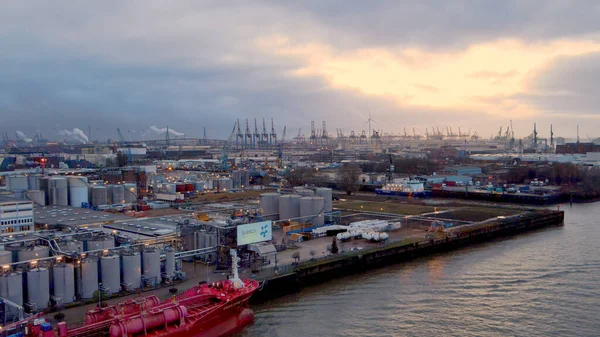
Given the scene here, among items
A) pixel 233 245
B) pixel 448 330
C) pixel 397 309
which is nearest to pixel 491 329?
pixel 448 330

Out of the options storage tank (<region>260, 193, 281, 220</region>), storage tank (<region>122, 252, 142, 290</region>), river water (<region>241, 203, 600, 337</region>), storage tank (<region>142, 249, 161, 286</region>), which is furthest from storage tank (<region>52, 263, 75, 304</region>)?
storage tank (<region>260, 193, 281, 220</region>)

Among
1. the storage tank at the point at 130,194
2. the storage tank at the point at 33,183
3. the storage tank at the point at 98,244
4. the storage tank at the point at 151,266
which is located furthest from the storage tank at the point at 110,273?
the storage tank at the point at 33,183

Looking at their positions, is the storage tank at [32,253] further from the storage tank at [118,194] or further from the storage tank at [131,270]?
the storage tank at [118,194]

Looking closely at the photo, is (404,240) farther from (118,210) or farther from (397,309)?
(118,210)

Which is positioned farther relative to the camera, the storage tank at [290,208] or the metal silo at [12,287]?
the storage tank at [290,208]

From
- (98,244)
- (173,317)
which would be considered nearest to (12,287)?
(98,244)

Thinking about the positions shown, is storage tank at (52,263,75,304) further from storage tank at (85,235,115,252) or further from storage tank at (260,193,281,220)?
storage tank at (260,193,281,220)

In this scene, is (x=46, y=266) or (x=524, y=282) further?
(x=524, y=282)
